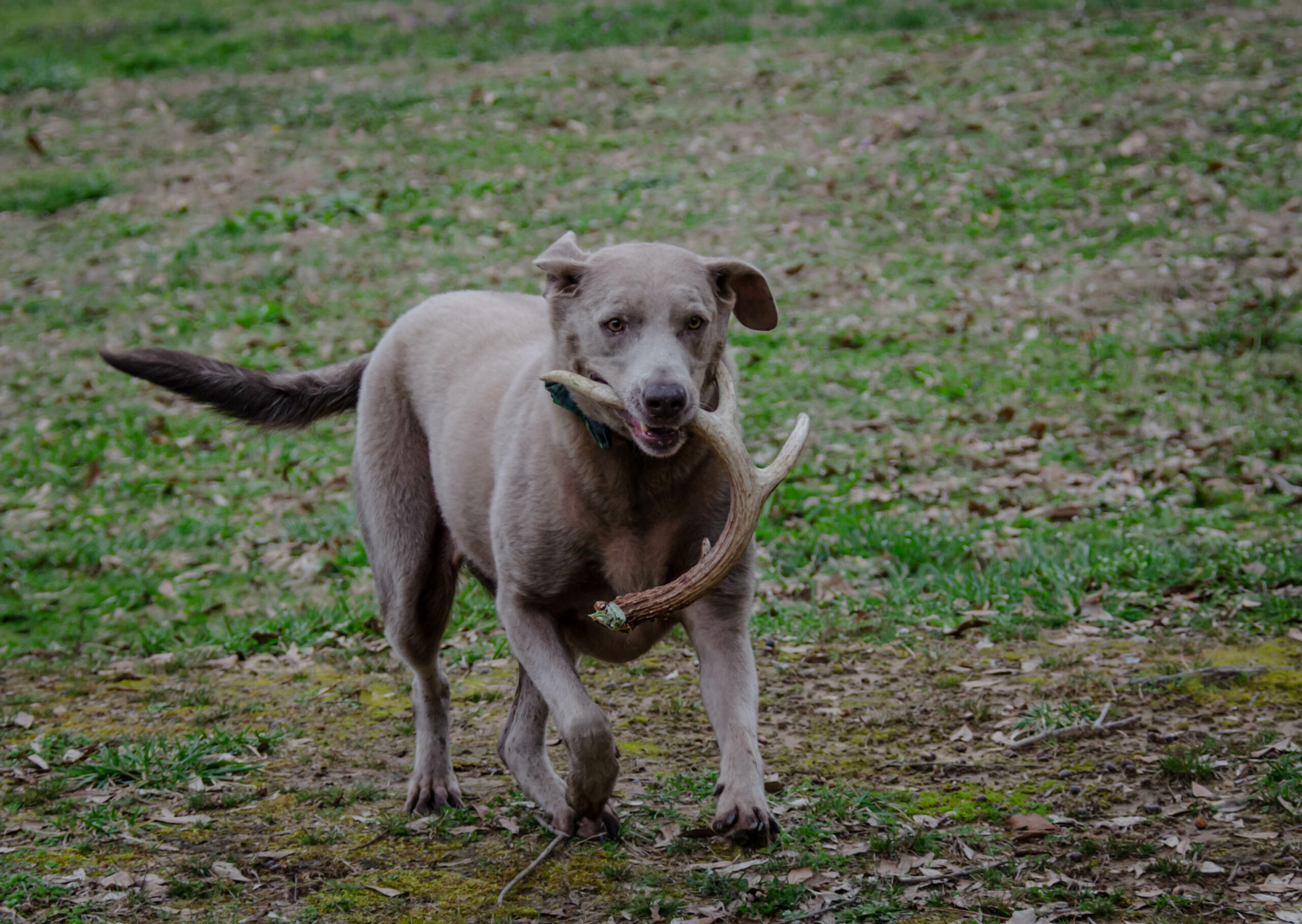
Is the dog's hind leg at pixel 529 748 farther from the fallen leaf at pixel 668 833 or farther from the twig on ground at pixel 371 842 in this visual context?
the twig on ground at pixel 371 842

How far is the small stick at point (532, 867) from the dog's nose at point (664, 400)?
1.48m

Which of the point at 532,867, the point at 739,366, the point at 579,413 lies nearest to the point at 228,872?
the point at 532,867

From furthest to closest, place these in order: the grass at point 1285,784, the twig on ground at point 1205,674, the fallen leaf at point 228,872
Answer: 1. the twig on ground at point 1205,674
2. the grass at point 1285,784
3. the fallen leaf at point 228,872

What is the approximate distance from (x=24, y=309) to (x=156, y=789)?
865 cm

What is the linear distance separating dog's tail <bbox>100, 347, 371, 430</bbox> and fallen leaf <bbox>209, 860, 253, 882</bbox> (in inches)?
78.9

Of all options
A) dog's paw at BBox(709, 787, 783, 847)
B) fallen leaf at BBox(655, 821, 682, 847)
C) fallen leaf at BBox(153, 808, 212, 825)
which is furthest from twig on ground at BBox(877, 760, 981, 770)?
fallen leaf at BBox(153, 808, 212, 825)

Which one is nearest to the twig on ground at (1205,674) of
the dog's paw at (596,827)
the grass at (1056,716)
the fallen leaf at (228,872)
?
the grass at (1056,716)

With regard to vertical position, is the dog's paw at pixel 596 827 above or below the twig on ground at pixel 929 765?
above

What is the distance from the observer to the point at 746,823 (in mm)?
3227

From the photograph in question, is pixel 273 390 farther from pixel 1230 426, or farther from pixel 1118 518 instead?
pixel 1230 426

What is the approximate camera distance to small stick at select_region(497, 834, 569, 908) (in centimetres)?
362

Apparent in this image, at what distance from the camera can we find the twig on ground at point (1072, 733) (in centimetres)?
461

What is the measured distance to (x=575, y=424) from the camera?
3902mm

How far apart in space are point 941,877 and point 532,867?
1.26 m
